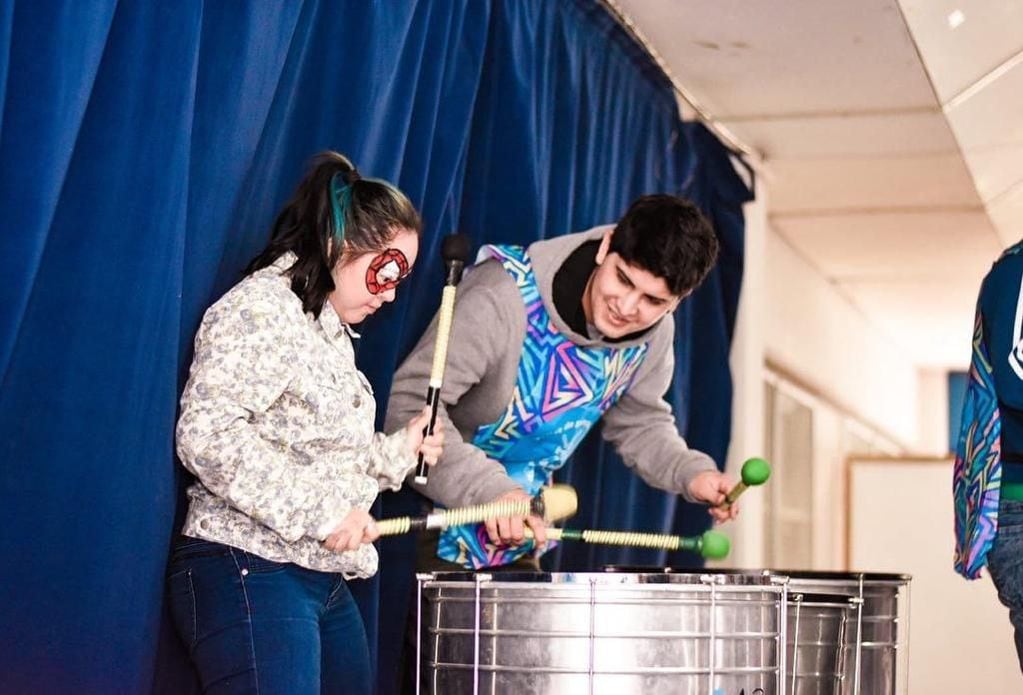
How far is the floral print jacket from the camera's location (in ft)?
6.12

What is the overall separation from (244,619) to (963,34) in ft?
9.04

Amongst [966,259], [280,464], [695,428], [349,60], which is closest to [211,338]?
[280,464]

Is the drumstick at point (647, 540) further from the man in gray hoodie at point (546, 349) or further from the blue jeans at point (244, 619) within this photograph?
the blue jeans at point (244, 619)

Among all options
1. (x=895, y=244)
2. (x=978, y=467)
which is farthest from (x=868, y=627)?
(x=895, y=244)

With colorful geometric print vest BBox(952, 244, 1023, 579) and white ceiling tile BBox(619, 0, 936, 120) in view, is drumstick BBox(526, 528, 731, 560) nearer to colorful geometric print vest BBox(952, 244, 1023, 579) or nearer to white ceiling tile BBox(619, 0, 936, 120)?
colorful geometric print vest BBox(952, 244, 1023, 579)

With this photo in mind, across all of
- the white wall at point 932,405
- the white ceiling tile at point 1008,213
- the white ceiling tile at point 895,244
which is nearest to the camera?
the white ceiling tile at point 1008,213

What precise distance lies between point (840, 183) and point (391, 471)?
3.58 meters

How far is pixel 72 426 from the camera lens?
5.86ft

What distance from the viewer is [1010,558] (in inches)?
86.0

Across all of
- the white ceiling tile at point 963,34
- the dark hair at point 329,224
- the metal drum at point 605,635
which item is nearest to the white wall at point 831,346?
the white ceiling tile at point 963,34

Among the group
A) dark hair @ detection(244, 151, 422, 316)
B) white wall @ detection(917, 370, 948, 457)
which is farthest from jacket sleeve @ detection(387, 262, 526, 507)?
white wall @ detection(917, 370, 948, 457)

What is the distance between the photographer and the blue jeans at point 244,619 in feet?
6.23

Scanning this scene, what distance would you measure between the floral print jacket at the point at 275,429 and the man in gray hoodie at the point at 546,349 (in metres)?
0.43

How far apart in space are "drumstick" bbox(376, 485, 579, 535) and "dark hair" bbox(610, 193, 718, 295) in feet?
1.39
